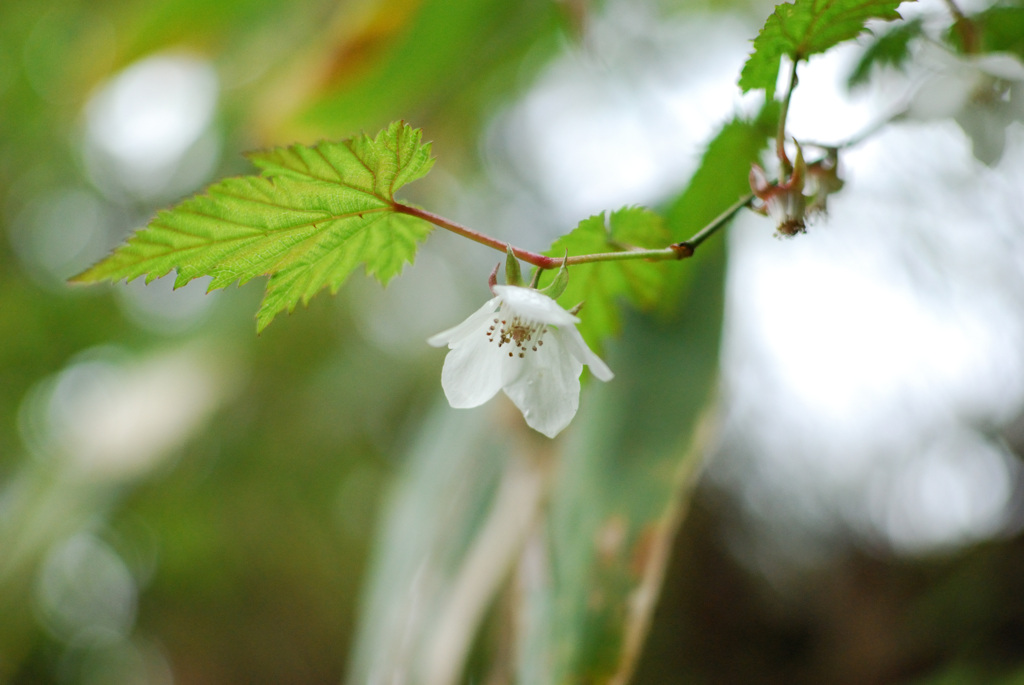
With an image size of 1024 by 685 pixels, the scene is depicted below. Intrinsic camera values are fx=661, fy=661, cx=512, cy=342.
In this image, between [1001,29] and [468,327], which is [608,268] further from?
[1001,29]

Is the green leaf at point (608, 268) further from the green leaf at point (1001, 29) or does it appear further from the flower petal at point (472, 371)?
the green leaf at point (1001, 29)

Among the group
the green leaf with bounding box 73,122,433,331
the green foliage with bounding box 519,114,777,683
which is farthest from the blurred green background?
the green leaf with bounding box 73,122,433,331

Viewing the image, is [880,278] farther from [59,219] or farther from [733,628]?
[59,219]

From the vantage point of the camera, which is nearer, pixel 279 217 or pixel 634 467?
pixel 279 217

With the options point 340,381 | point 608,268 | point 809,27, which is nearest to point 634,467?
point 608,268

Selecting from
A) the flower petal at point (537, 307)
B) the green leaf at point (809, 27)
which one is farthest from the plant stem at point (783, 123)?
the flower petal at point (537, 307)
